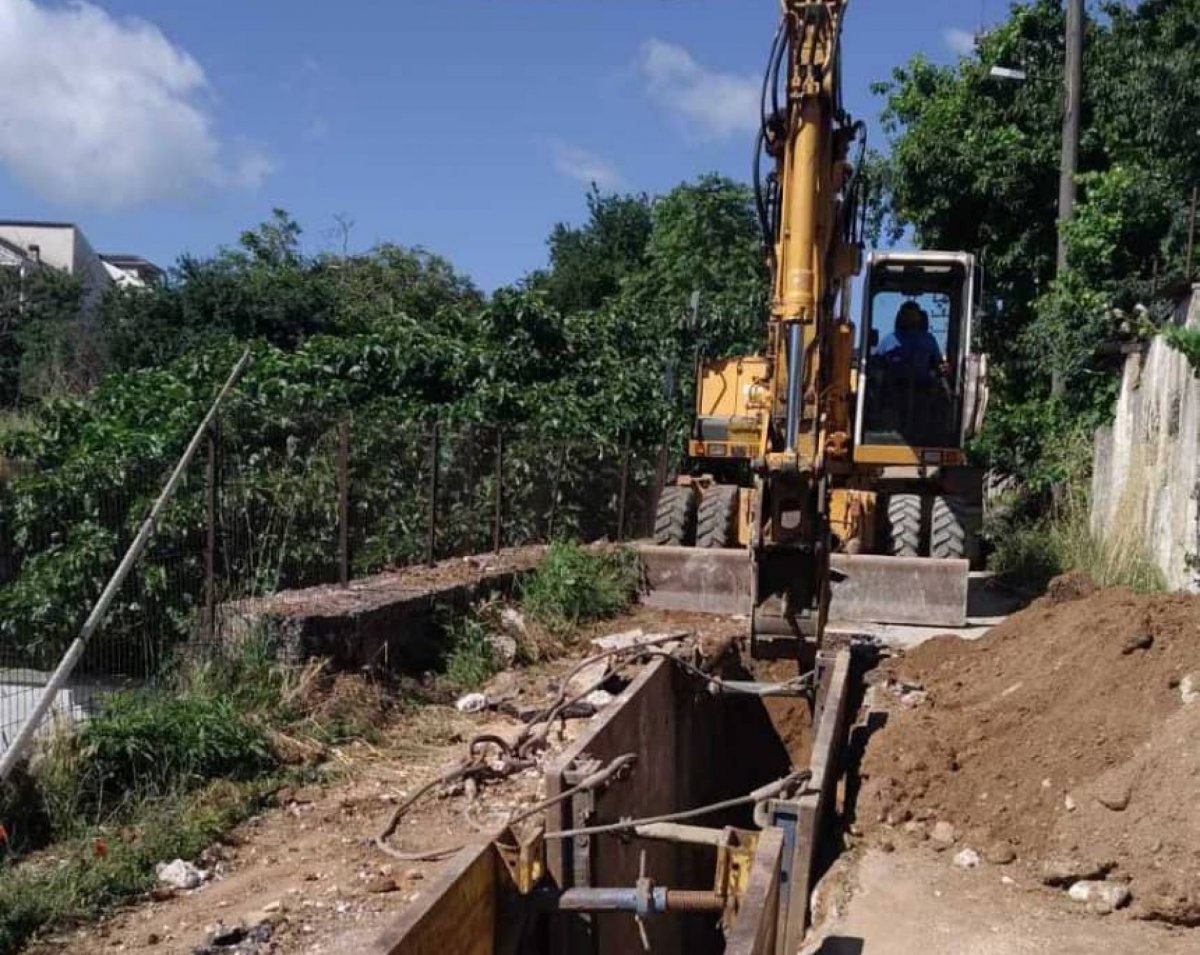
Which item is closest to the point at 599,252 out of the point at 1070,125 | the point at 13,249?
the point at 13,249

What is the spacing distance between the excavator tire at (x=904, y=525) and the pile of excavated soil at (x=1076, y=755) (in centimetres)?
419

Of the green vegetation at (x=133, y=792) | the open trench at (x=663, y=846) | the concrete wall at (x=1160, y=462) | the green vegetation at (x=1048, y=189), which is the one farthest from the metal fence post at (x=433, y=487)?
the green vegetation at (x=1048, y=189)

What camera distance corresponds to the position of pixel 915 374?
1204cm

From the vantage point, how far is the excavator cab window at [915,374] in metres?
12.0

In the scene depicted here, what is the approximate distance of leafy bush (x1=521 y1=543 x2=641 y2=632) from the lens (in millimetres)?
11164

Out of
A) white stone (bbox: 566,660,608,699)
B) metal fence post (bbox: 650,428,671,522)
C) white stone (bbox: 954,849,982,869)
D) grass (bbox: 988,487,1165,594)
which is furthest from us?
metal fence post (bbox: 650,428,671,522)

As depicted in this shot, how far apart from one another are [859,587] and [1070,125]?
10.3 metres

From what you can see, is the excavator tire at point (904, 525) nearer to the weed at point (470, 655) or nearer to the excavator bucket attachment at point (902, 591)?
the excavator bucket attachment at point (902, 591)

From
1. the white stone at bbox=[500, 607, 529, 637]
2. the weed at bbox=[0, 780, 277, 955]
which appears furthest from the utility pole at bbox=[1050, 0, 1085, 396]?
the weed at bbox=[0, 780, 277, 955]

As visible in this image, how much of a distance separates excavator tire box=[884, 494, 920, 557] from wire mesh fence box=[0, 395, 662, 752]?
12.7 feet

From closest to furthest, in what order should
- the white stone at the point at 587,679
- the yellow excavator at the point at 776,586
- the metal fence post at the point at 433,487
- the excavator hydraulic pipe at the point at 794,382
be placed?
the yellow excavator at the point at 776,586, the excavator hydraulic pipe at the point at 794,382, the white stone at the point at 587,679, the metal fence post at the point at 433,487

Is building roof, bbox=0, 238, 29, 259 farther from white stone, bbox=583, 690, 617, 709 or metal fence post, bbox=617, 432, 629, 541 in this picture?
white stone, bbox=583, 690, 617, 709

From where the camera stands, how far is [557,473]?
14.3 m

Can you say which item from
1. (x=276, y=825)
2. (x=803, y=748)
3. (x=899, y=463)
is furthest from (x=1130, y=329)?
(x=276, y=825)
